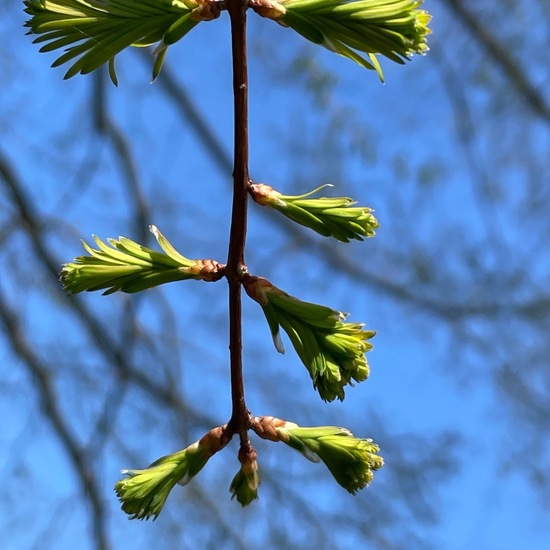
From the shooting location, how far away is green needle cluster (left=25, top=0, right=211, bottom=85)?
35cm

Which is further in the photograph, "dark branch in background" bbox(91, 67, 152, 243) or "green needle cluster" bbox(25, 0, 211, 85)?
"dark branch in background" bbox(91, 67, 152, 243)

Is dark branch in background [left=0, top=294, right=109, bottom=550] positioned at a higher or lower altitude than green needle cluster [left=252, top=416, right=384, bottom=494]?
higher

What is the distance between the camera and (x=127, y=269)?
1.28 ft

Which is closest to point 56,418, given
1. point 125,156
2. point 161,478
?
point 125,156

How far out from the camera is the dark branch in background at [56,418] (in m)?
1.94

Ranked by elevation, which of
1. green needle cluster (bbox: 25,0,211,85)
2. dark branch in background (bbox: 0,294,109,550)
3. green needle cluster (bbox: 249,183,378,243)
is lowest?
green needle cluster (bbox: 249,183,378,243)

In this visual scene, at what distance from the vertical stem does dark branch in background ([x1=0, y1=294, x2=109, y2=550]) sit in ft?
5.45

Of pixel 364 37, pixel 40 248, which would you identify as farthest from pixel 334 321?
pixel 40 248

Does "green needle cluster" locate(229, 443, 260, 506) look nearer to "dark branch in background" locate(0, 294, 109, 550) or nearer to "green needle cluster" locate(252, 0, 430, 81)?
"green needle cluster" locate(252, 0, 430, 81)

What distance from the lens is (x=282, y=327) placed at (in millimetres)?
386

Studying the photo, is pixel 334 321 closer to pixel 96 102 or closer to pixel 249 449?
pixel 249 449

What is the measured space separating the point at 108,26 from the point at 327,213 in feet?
0.43

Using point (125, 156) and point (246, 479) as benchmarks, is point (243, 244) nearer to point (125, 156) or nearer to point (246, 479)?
point (246, 479)

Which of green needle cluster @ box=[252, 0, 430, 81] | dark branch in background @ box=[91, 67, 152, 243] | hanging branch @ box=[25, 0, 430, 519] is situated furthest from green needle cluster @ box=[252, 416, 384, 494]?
dark branch in background @ box=[91, 67, 152, 243]
